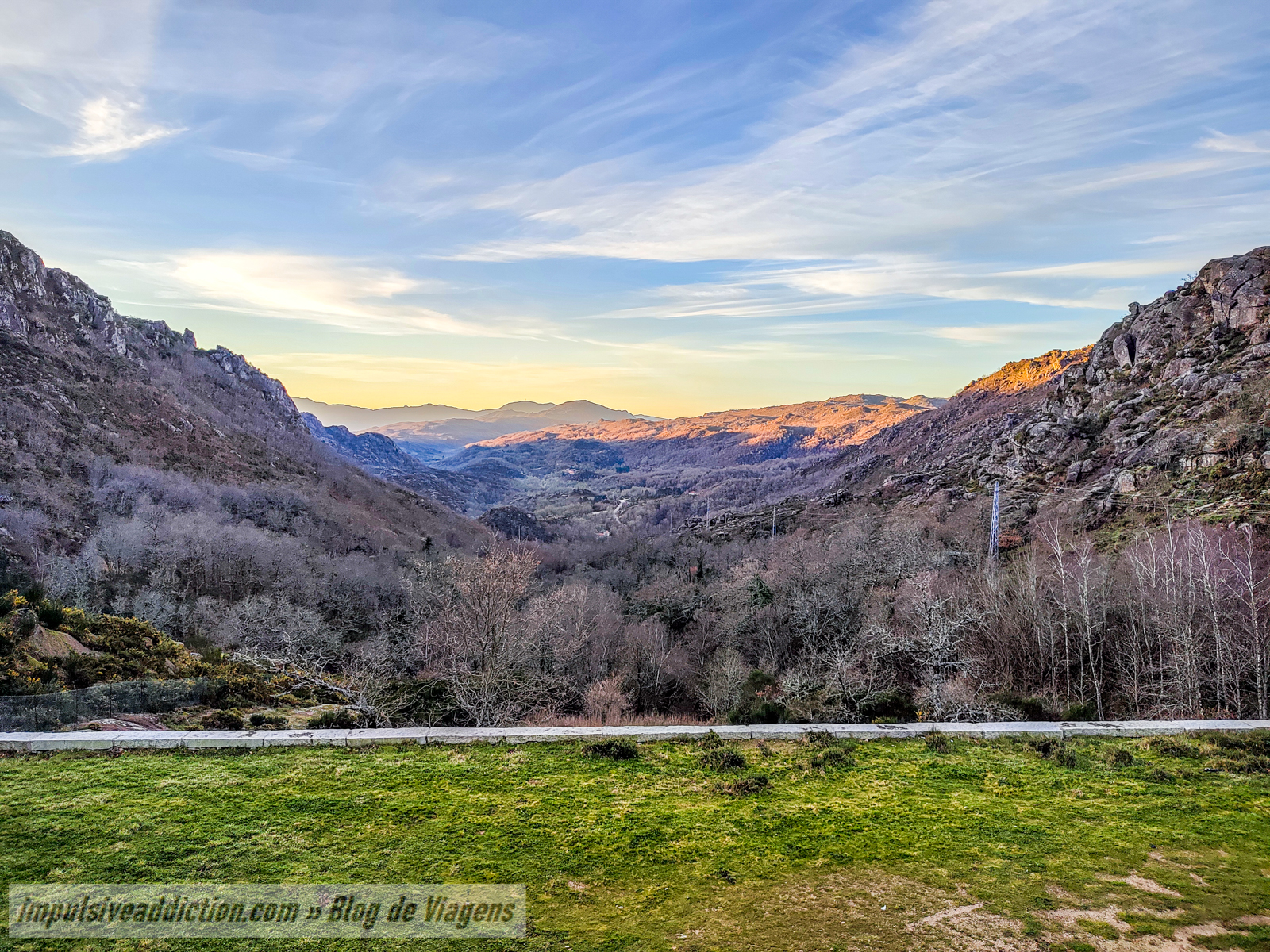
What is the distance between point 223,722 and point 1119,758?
17.2m

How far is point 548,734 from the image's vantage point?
512 inches

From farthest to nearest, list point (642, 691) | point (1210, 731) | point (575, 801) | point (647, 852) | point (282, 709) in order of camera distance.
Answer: point (642, 691), point (282, 709), point (1210, 731), point (575, 801), point (647, 852)

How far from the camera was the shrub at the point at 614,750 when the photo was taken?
1193 centimetres

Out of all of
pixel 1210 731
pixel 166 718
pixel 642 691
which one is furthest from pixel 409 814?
pixel 642 691

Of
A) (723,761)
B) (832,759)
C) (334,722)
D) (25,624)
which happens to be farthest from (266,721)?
(832,759)

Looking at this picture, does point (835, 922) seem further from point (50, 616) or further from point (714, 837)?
point (50, 616)

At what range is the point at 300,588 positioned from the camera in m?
58.4

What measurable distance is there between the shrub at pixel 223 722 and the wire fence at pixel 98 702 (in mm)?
2078

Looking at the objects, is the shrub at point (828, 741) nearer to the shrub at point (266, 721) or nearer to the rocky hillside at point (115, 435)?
the shrub at point (266, 721)

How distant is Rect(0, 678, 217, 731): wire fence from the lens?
521 inches

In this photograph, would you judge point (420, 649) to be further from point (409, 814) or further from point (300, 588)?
point (409, 814)

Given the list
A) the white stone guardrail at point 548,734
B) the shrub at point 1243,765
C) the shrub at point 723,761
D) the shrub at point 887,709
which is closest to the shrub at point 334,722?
the white stone guardrail at point 548,734

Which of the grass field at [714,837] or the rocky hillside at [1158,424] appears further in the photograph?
the rocky hillside at [1158,424]

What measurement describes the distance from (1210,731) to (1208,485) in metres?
32.4
